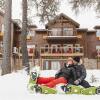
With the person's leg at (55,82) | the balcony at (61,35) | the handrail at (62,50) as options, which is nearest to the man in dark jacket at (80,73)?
the person's leg at (55,82)

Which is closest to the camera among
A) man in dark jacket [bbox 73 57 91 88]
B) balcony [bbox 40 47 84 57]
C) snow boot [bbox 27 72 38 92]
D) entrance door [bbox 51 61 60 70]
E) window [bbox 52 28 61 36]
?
snow boot [bbox 27 72 38 92]

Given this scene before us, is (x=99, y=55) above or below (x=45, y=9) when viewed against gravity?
below

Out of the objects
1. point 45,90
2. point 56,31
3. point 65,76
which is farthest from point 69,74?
point 56,31

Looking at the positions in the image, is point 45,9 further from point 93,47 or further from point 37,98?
point 93,47

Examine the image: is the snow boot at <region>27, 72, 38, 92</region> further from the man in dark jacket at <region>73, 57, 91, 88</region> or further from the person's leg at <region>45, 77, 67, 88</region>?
the man in dark jacket at <region>73, 57, 91, 88</region>

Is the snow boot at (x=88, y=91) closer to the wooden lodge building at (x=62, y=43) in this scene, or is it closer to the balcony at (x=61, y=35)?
the wooden lodge building at (x=62, y=43)

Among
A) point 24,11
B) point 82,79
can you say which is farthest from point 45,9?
point 82,79

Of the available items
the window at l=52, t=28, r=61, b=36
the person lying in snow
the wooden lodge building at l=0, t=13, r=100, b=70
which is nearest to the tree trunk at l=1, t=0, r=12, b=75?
the person lying in snow

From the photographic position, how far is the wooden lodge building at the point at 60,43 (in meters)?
47.0

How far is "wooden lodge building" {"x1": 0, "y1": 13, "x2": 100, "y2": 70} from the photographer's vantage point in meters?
47.0

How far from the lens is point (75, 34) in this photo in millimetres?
48188

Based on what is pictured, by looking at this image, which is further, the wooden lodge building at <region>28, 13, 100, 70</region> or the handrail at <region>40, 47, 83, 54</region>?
the wooden lodge building at <region>28, 13, 100, 70</region>

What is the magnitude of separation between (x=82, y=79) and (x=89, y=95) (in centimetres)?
54

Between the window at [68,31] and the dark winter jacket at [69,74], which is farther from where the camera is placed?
the window at [68,31]
